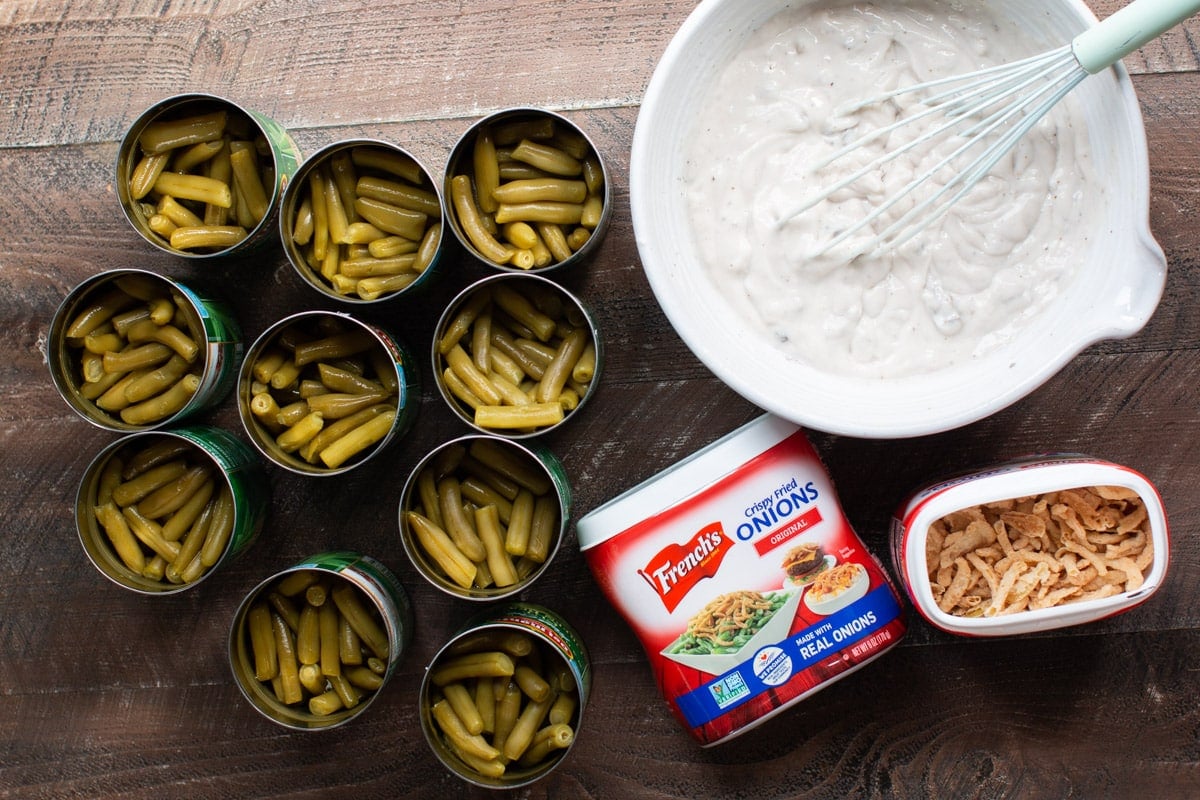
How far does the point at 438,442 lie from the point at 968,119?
0.95 meters

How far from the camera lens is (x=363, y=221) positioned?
4.42 ft

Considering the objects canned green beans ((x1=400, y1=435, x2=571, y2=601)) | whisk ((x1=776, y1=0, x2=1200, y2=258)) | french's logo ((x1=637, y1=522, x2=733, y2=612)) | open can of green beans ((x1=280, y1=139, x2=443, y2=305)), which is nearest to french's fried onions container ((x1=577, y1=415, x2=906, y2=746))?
french's logo ((x1=637, y1=522, x2=733, y2=612))

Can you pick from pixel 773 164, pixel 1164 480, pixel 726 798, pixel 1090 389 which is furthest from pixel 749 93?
pixel 726 798

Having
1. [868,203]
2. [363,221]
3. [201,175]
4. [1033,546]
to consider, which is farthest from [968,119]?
[201,175]

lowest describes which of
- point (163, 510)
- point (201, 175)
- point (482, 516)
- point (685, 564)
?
point (685, 564)

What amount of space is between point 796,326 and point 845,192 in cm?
19

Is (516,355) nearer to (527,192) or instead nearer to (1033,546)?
(527,192)

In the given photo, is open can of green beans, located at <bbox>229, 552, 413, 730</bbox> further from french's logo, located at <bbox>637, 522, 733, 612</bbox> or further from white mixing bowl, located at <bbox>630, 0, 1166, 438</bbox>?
white mixing bowl, located at <bbox>630, 0, 1166, 438</bbox>

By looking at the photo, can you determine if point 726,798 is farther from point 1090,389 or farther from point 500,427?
point 1090,389

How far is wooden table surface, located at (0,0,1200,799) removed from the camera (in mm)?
1437

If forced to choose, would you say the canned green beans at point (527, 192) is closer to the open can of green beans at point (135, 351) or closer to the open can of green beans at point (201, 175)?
the open can of green beans at point (201, 175)

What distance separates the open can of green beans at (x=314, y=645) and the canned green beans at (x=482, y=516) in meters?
0.13

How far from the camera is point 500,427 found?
1.28m

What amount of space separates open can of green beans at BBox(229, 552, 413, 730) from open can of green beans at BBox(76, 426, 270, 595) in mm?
115
